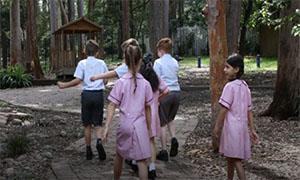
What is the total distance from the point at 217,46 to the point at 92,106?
2057mm

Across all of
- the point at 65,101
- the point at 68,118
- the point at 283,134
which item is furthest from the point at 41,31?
the point at 283,134

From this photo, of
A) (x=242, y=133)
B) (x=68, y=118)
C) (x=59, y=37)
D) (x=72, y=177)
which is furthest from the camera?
(x=59, y=37)

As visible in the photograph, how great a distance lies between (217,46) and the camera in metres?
8.23

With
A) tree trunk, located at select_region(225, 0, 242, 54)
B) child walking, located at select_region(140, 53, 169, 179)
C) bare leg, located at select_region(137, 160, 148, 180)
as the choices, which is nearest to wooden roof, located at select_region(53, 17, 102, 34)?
tree trunk, located at select_region(225, 0, 242, 54)

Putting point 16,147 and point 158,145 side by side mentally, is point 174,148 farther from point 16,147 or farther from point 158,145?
point 16,147

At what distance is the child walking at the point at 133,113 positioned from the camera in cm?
580

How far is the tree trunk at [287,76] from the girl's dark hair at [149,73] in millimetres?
5012

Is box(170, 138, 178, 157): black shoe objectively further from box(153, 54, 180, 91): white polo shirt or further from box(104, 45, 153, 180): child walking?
box(104, 45, 153, 180): child walking

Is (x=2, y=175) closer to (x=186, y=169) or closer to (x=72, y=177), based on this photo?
(x=72, y=177)

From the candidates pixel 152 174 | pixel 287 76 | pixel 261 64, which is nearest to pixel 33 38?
pixel 261 64

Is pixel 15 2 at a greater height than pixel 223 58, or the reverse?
pixel 15 2

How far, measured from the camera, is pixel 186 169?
7.52 m

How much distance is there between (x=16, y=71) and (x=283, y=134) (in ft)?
56.0

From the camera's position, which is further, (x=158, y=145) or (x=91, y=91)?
(x=158, y=145)
